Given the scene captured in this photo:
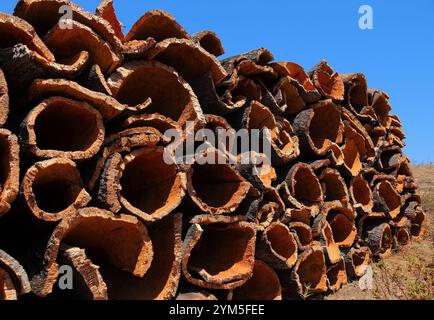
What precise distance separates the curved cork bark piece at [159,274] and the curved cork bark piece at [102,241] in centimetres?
16

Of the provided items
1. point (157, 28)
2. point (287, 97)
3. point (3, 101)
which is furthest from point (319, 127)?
point (3, 101)

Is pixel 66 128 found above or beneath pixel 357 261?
above

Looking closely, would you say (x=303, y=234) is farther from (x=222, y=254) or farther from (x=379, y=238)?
(x=379, y=238)

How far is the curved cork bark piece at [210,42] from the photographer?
3.87 metres

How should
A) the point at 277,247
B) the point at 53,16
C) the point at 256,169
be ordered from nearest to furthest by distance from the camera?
the point at 53,16 < the point at 256,169 < the point at 277,247

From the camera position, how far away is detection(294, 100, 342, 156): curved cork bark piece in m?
4.99

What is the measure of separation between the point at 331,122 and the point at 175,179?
2939mm

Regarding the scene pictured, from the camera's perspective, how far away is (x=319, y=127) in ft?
18.5

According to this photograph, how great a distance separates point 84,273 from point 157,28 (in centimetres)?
187

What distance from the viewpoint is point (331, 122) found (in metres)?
5.61

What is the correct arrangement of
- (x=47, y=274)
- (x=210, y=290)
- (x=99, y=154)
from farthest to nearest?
1. (x=210, y=290)
2. (x=99, y=154)
3. (x=47, y=274)

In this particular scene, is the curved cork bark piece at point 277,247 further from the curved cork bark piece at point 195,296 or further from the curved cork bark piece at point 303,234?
the curved cork bark piece at point 195,296
